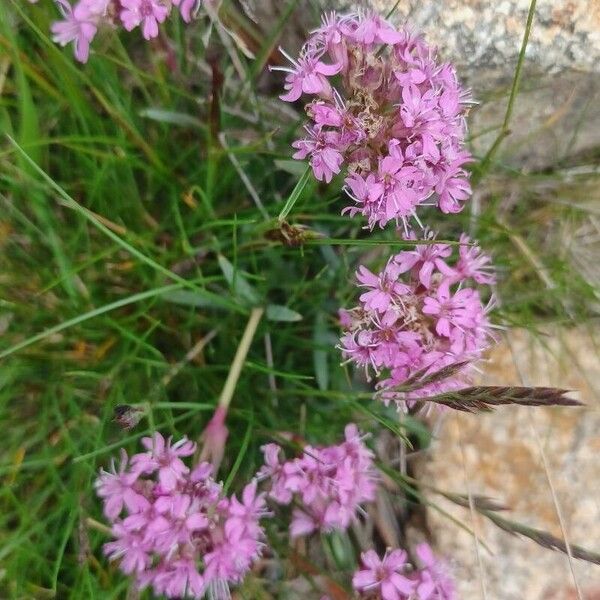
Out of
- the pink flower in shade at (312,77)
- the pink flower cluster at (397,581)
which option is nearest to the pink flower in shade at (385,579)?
the pink flower cluster at (397,581)

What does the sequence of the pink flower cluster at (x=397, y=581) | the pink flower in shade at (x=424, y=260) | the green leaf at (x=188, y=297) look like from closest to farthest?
the pink flower in shade at (x=424, y=260), the pink flower cluster at (x=397, y=581), the green leaf at (x=188, y=297)

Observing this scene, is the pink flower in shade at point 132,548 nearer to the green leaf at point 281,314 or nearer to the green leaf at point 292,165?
the green leaf at point 281,314

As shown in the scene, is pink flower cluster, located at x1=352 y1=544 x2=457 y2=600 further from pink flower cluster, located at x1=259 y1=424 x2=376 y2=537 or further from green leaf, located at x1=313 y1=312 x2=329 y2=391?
green leaf, located at x1=313 y1=312 x2=329 y2=391

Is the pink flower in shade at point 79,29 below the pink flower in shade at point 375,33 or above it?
above

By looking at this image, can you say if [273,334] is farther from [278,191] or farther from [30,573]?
[30,573]

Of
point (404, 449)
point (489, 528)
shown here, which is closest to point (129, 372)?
point (404, 449)

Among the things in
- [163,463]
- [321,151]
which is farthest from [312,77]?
[163,463]

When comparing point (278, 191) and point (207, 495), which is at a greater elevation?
point (278, 191)
